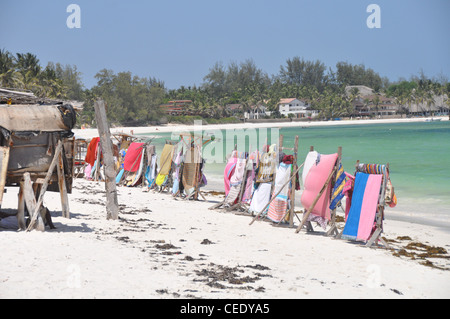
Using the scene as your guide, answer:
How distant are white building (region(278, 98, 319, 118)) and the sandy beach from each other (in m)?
92.0

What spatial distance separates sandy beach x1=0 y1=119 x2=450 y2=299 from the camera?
5.71m

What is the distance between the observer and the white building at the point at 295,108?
102 meters

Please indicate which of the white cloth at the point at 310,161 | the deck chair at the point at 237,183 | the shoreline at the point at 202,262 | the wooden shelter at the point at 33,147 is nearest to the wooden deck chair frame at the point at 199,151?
the deck chair at the point at 237,183

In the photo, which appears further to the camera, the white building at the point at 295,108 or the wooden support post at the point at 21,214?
the white building at the point at 295,108

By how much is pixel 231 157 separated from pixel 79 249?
228 inches

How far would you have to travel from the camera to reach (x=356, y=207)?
9.01m

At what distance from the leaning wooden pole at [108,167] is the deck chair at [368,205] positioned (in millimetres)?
4184

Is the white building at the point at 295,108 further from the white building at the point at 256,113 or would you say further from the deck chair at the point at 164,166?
the deck chair at the point at 164,166

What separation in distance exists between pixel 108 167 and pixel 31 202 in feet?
7.16

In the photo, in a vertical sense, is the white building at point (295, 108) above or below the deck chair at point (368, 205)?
above

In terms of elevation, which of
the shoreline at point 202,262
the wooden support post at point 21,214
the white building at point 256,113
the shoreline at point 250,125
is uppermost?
the white building at point 256,113

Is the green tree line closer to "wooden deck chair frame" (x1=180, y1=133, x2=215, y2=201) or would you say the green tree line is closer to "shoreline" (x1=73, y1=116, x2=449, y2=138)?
"shoreline" (x1=73, y1=116, x2=449, y2=138)

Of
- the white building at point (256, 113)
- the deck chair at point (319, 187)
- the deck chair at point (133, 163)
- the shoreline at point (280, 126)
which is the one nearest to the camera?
the deck chair at point (319, 187)
